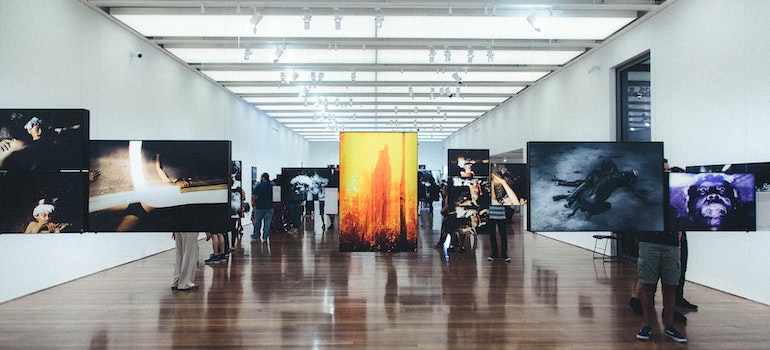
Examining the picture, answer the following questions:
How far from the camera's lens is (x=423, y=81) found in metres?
13.5

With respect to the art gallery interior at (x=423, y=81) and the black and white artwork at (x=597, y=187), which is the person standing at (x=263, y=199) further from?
the black and white artwork at (x=597, y=187)

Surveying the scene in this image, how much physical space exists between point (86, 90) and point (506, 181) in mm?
8588

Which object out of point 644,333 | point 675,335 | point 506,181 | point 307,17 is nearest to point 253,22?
point 307,17

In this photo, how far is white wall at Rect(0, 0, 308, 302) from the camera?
239 inches

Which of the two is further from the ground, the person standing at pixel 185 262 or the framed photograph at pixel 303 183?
the framed photograph at pixel 303 183

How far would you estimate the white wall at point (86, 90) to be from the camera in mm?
6066

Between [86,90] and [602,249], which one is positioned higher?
[86,90]

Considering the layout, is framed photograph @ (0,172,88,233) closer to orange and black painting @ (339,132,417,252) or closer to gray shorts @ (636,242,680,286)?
orange and black painting @ (339,132,417,252)

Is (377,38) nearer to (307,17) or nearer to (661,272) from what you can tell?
(307,17)

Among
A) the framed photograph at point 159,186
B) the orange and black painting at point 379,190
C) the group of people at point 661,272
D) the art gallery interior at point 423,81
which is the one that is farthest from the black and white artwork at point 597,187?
the framed photograph at point 159,186

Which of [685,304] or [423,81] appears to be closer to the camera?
[685,304]

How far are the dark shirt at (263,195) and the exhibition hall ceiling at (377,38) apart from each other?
9.62ft

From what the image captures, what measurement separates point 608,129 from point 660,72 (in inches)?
75.5

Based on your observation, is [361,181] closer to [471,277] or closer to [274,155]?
[471,277]
